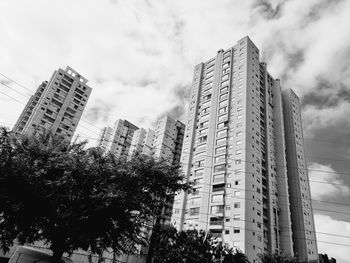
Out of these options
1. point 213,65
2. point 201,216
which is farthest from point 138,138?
point 201,216

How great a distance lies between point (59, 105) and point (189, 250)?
194 feet

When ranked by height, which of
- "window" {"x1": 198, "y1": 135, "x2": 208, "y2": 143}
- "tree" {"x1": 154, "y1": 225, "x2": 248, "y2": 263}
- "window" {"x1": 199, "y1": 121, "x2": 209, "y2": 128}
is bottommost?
"tree" {"x1": 154, "y1": 225, "x2": 248, "y2": 263}

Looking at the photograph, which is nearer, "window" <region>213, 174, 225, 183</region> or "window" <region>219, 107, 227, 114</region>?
"window" <region>213, 174, 225, 183</region>

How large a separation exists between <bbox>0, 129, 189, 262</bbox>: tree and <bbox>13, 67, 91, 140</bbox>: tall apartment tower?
5235 cm

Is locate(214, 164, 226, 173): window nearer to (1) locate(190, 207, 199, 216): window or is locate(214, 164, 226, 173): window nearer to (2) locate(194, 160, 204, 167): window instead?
(2) locate(194, 160, 204, 167): window

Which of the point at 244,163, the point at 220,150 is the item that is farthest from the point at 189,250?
the point at 220,150

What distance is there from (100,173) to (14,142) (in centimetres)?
583

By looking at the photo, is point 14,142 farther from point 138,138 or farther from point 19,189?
point 138,138

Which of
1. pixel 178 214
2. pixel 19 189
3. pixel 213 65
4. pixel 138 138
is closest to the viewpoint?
pixel 19 189

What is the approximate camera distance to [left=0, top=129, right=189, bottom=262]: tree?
543 inches

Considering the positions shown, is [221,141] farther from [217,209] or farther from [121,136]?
[121,136]

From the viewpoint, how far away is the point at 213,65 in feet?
231

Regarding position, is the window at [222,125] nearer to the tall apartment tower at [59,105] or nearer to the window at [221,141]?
the window at [221,141]

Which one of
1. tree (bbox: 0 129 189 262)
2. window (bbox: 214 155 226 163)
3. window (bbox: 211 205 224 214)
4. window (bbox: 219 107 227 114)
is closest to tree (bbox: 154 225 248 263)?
tree (bbox: 0 129 189 262)
